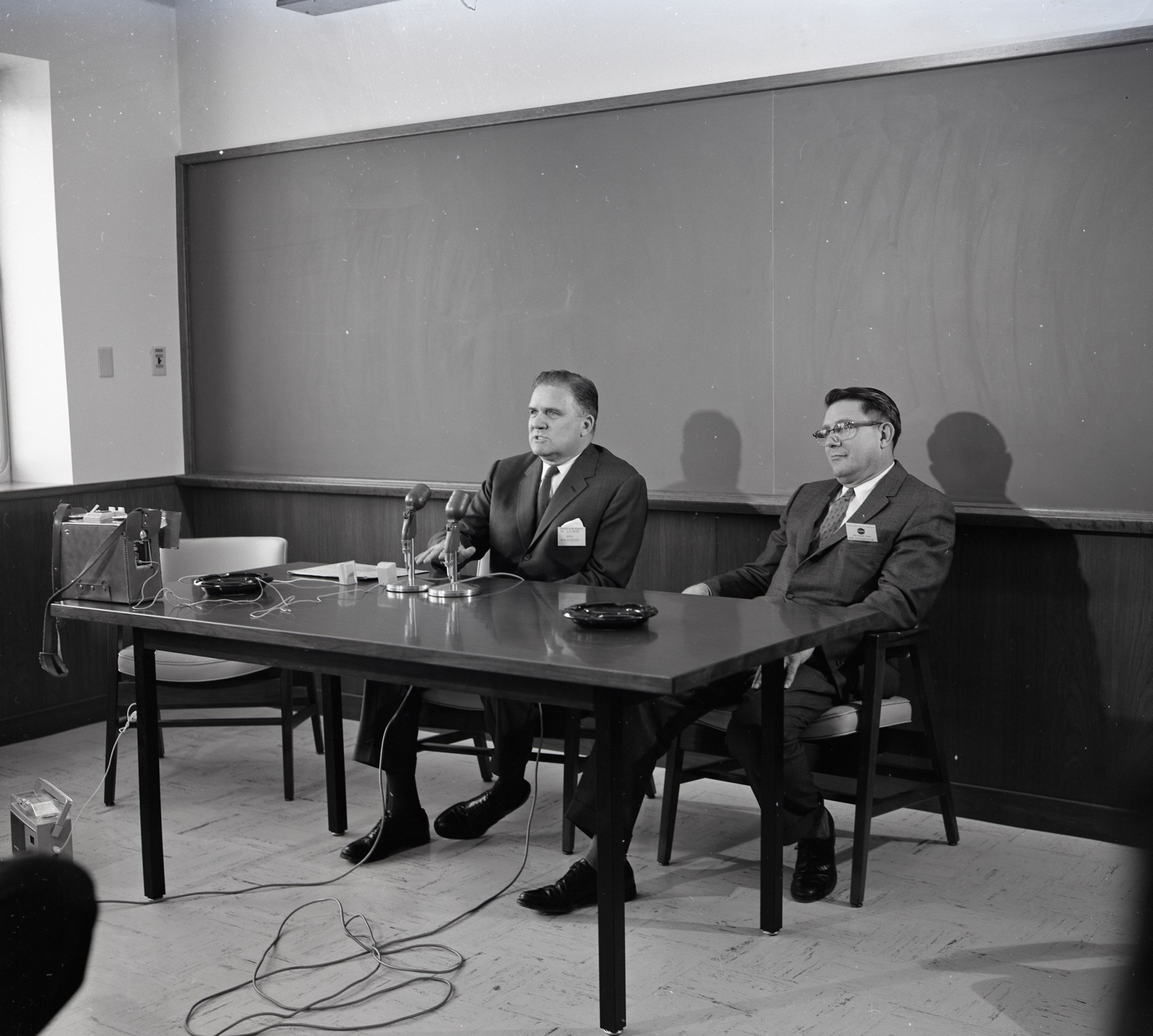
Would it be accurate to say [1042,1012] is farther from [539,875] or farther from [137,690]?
[137,690]

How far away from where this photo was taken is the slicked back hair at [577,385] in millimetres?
3891

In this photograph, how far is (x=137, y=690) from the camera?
338 centimetres

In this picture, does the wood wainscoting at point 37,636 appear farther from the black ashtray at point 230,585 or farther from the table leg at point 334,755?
the black ashtray at point 230,585

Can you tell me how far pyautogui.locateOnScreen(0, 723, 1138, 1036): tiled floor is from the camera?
2.70 meters

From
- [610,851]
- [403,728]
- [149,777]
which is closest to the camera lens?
[610,851]

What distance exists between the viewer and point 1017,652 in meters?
3.84

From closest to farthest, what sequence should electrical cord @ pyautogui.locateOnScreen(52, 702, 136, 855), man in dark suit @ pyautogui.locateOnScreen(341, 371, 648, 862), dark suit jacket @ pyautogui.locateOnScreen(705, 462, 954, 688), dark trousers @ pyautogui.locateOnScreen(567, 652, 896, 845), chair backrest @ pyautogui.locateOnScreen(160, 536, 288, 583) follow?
1. dark trousers @ pyautogui.locateOnScreen(567, 652, 896, 845)
2. dark suit jacket @ pyautogui.locateOnScreen(705, 462, 954, 688)
3. man in dark suit @ pyautogui.locateOnScreen(341, 371, 648, 862)
4. electrical cord @ pyautogui.locateOnScreen(52, 702, 136, 855)
5. chair backrest @ pyautogui.locateOnScreen(160, 536, 288, 583)

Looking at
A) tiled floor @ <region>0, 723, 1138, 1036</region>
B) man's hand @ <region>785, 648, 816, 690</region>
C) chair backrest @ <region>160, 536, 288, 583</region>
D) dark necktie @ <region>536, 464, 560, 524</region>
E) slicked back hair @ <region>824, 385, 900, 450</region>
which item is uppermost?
slicked back hair @ <region>824, 385, 900, 450</region>

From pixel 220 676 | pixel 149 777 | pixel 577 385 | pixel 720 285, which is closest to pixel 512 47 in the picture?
pixel 720 285

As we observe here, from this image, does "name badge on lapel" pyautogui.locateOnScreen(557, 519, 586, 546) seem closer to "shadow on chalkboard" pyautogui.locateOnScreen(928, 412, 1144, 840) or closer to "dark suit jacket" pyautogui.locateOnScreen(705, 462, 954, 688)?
"dark suit jacket" pyautogui.locateOnScreen(705, 462, 954, 688)

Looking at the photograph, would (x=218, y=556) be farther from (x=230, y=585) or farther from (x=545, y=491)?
(x=545, y=491)

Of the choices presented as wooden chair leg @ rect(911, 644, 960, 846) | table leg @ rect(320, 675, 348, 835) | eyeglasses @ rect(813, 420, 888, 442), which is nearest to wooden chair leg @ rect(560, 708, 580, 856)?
table leg @ rect(320, 675, 348, 835)

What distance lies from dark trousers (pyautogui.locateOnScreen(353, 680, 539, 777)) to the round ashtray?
755 mm

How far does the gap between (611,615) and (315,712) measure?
6.56 feet
